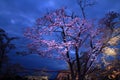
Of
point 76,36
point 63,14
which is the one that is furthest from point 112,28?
point 63,14

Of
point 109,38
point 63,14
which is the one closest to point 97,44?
point 109,38

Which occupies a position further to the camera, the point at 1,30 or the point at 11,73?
the point at 1,30

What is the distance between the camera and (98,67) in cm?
1844

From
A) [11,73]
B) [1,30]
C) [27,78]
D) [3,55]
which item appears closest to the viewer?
[11,73]

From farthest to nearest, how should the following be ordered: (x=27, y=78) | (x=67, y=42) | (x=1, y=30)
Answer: (x=1, y=30), (x=27, y=78), (x=67, y=42)

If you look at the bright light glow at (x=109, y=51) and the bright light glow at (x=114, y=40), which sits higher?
the bright light glow at (x=114, y=40)

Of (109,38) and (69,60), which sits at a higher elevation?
(109,38)

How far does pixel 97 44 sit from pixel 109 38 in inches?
45.7

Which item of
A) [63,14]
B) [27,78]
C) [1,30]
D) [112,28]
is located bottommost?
[27,78]

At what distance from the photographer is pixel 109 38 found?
1716 centimetres

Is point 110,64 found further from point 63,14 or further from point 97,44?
point 63,14

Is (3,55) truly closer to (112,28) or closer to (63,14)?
(63,14)

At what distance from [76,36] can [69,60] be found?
85.6 inches

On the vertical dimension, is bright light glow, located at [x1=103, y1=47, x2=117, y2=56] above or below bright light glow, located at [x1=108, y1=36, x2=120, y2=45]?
below
